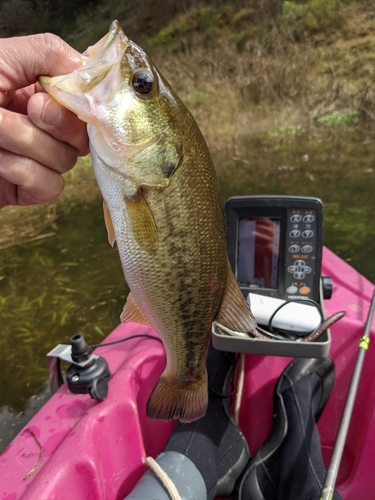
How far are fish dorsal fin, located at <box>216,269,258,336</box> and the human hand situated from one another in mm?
585

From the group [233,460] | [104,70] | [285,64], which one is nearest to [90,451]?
[233,460]

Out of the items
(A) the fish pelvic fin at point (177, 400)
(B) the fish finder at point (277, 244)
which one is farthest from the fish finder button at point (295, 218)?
(A) the fish pelvic fin at point (177, 400)

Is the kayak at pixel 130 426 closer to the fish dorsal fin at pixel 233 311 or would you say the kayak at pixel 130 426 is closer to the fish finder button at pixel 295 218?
the fish finder button at pixel 295 218

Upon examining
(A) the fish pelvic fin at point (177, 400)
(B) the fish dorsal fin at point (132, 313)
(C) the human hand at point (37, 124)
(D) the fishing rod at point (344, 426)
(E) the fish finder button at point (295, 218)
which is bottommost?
(D) the fishing rod at point (344, 426)

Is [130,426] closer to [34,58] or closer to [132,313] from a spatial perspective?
[132,313]

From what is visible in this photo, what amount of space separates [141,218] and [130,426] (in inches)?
44.0

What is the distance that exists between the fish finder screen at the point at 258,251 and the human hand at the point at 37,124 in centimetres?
124

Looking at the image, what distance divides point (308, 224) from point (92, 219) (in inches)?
182

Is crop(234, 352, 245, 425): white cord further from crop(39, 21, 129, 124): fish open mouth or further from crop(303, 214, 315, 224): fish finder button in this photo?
crop(39, 21, 129, 124): fish open mouth

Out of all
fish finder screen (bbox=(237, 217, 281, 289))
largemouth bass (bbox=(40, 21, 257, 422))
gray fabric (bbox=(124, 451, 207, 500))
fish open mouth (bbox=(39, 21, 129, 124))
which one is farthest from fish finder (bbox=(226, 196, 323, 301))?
fish open mouth (bbox=(39, 21, 129, 124))

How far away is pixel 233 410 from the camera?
7.06 ft

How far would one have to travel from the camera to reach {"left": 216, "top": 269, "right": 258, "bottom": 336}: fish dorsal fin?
1.15 meters

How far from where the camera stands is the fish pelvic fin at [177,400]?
3.92 ft

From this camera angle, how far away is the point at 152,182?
1021 millimetres
